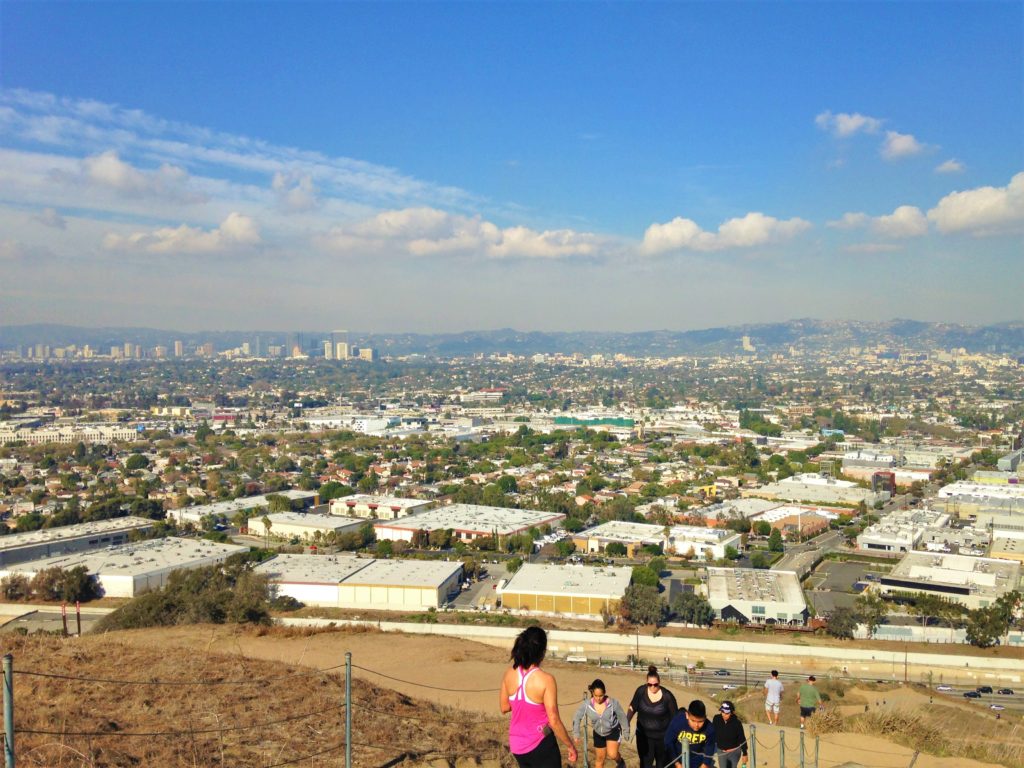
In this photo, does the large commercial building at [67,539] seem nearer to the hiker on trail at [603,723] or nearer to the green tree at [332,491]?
the green tree at [332,491]

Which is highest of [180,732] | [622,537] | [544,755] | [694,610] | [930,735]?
[544,755]

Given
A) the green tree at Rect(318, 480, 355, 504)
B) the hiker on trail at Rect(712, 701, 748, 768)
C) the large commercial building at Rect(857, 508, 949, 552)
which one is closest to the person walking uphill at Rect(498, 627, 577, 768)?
the hiker on trail at Rect(712, 701, 748, 768)

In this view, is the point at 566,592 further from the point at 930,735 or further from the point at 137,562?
the point at 930,735

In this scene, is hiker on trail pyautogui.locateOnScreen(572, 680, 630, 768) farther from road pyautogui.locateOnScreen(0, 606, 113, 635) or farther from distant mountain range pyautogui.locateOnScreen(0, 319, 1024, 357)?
distant mountain range pyautogui.locateOnScreen(0, 319, 1024, 357)

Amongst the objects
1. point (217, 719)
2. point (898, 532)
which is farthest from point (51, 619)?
point (898, 532)

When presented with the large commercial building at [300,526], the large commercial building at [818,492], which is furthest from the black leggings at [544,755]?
the large commercial building at [818,492]

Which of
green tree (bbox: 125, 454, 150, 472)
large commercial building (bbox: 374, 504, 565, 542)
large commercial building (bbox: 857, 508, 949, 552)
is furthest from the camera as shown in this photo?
green tree (bbox: 125, 454, 150, 472)
